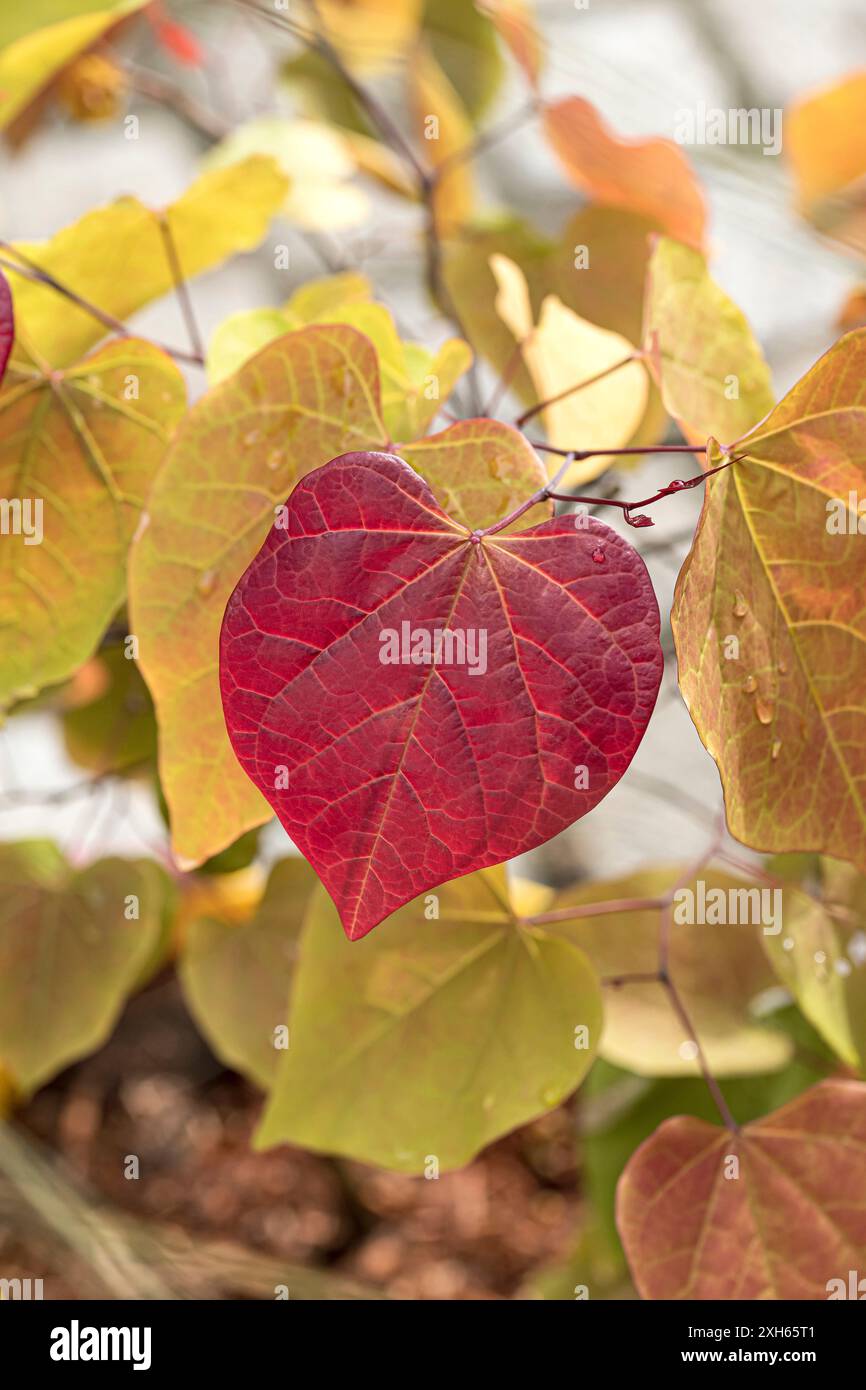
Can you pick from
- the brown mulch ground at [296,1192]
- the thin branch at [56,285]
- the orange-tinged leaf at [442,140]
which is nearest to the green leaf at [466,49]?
the orange-tinged leaf at [442,140]

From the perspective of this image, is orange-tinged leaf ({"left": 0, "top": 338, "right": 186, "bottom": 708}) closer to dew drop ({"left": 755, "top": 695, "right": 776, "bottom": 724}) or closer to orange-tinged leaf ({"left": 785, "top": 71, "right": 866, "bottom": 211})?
dew drop ({"left": 755, "top": 695, "right": 776, "bottom": 724})

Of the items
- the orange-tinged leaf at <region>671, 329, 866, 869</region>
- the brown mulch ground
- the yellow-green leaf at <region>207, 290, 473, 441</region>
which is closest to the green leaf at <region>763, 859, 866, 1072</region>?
the orange-tinged leaf at <region>671, 329, 866, 869</region>

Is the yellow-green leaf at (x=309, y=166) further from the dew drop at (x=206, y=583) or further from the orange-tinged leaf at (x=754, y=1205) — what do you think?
the orange-tinged leaf at (x=754, y=1205)

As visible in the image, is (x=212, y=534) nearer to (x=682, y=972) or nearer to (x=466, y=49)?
(x=682, y=972)

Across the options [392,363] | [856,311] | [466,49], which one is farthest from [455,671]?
[466,49]
